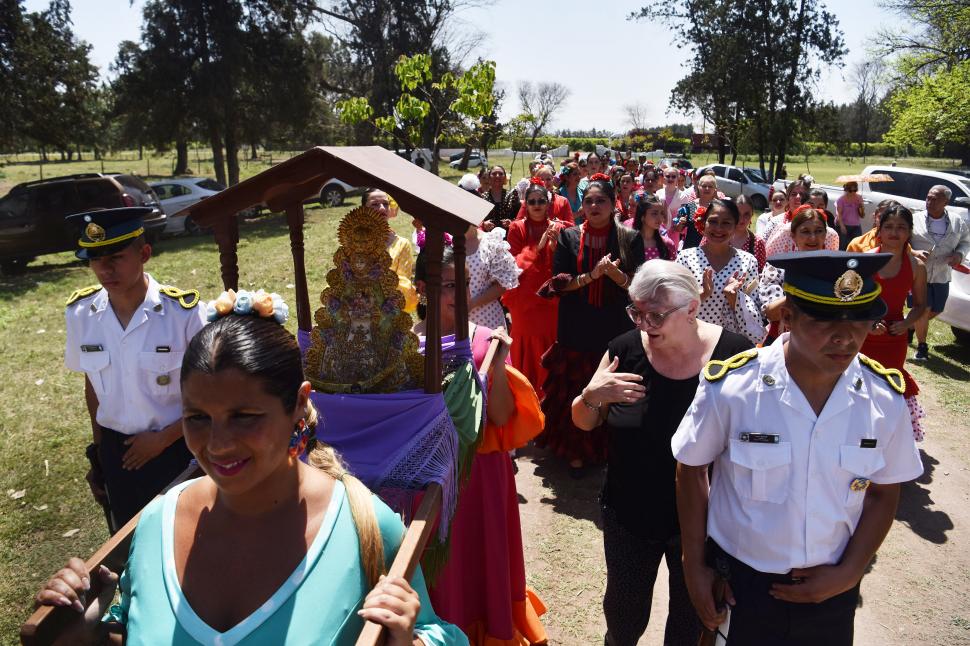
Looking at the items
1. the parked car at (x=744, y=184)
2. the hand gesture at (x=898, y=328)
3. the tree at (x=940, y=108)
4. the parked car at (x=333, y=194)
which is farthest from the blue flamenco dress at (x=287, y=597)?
the tree at (x=940, y=108)

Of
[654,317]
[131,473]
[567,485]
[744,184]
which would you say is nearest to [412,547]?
[654,317]

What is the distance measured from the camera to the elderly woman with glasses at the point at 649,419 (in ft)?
8.57

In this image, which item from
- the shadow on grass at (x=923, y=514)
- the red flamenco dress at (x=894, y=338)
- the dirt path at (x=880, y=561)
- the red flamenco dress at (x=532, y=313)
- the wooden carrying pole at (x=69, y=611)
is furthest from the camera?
the red flamenco dress at (x=532, y=313)

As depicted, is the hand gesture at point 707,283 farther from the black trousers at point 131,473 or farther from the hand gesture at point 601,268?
the black trousers at point 131,473

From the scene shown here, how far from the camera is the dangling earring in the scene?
168cm

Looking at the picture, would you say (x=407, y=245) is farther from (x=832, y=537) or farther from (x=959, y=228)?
(x=959, y=228)

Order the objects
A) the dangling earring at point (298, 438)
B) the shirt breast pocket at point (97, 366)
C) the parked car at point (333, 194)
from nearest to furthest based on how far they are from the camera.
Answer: the dangling earring at point (298, 438) < the shirt breast pocket at point (97, 366) < the parked car at point (333, 194)

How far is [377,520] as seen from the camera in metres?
1.64

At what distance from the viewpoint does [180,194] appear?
17922 mm

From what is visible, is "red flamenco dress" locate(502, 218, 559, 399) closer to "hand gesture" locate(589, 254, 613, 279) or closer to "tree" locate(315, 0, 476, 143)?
"hand gesture" locate(589, 254, 613, 279)

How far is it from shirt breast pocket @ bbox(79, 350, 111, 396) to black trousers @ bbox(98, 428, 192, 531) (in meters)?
0.22

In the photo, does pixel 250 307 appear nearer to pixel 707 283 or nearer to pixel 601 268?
pixel 601 268

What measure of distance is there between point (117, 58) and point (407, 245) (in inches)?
803

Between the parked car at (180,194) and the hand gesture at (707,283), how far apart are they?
15.7 metres
